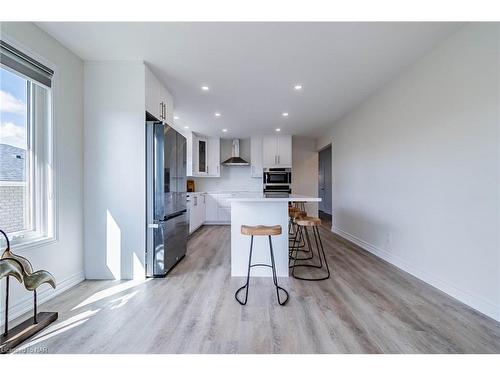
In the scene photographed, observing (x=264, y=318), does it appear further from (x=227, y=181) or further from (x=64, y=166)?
(x=227, y=181)

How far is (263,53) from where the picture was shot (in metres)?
2.48

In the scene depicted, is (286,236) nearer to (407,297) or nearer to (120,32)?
(407,297)

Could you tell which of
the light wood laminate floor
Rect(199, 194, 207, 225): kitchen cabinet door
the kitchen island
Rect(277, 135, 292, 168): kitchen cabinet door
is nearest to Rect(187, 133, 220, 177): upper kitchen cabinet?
Rect(199, 194, 207, 225): kitchen cabinet door

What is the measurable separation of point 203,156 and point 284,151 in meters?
2.29

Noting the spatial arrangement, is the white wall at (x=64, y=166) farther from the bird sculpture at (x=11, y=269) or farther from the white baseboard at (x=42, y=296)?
the bird sculpture at (x=11, y=269)

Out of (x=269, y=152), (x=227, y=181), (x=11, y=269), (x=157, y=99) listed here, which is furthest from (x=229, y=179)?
(x=11, y=269)

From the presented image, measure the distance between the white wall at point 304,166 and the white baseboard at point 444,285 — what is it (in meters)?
3.34

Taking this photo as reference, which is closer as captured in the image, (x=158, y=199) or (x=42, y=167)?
(x=42, y=167)

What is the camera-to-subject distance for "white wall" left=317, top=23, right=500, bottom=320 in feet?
6.24

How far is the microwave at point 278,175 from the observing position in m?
6.37

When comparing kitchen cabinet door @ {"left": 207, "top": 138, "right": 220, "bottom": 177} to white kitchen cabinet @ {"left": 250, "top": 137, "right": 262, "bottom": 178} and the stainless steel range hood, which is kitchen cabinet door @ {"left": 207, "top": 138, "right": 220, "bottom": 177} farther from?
white kitchen cabinet @ {"left": 250, "top": 137, "right": 262, "bottom": 178}

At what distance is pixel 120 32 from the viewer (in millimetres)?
2176

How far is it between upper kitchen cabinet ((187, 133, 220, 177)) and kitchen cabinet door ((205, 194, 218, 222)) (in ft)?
2.20
